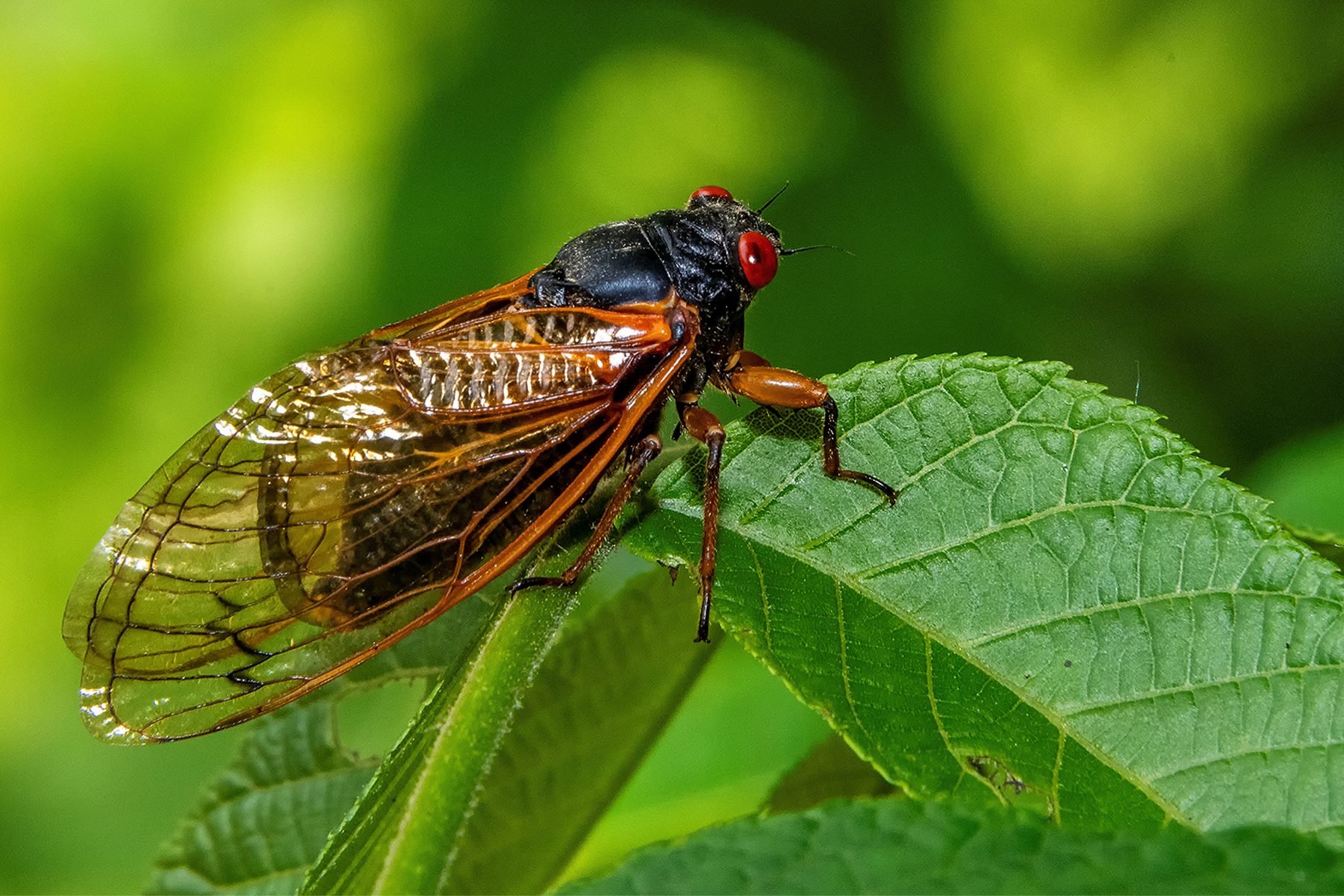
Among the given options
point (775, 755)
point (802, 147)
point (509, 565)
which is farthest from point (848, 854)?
point (802, 147)

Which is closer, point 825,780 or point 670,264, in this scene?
point 825,780

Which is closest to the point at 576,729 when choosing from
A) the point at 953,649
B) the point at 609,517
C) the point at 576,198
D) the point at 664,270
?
the point at 609,517

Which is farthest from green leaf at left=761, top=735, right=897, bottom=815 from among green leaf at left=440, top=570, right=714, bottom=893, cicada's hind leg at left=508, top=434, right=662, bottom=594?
cicada's hind leg at left=508, top=434, right=662, bottom=594

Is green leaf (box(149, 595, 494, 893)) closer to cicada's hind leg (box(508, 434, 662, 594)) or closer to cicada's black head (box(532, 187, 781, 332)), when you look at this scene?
cicada's hind leg (box(508, 434, 662, 594))

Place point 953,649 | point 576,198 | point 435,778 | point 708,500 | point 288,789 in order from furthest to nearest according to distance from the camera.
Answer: point 576,198
point 288,789
point 708,500
point 953,649
point 435,778

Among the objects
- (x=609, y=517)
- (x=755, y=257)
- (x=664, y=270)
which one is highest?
(x=755, y=257)

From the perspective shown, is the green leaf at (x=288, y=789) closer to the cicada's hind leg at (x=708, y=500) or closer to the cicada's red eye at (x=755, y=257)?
the cicada's hind leg at (x=708, y=500)

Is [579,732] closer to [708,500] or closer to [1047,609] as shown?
[708,500]
